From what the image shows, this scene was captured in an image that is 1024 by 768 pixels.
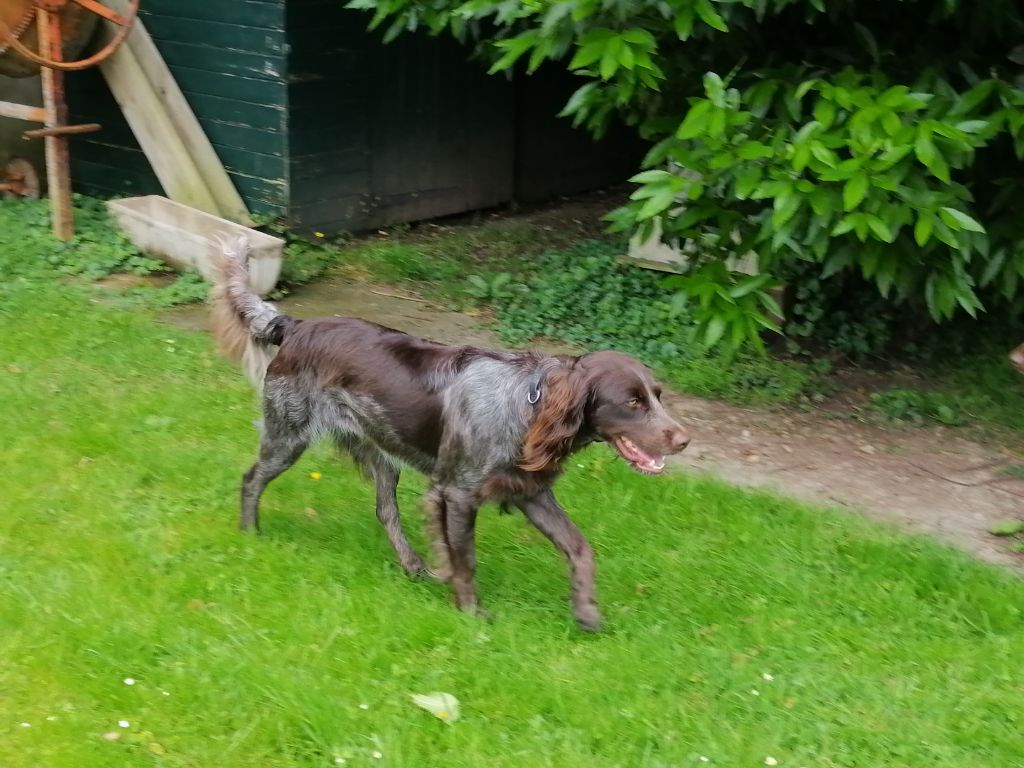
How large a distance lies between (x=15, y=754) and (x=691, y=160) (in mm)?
3400

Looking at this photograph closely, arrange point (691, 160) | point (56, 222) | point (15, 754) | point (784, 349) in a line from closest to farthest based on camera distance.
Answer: point (15, 754), point (691, 160), point (784, 349), point (56, 222)

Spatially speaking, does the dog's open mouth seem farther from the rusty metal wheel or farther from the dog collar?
the rusty metal wheel

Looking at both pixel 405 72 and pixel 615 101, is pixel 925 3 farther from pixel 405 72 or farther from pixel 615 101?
pixel 405 72

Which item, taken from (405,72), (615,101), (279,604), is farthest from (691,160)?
(405,72)

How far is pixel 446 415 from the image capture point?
14.1ft

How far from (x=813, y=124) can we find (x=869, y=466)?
85.6 inches

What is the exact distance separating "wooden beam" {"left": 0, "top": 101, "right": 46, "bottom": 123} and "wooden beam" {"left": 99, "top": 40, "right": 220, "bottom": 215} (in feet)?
2.16

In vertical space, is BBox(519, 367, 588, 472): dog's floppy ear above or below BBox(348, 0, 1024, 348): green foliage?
below

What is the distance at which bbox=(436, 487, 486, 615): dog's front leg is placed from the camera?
13.9ft

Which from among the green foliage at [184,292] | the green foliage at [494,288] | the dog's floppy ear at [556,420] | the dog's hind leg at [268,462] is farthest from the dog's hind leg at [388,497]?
the green foliage at [494,288]

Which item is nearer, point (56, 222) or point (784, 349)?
point (784, 349)

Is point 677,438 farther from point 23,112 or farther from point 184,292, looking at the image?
point 23,112

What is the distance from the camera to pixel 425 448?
4414mm

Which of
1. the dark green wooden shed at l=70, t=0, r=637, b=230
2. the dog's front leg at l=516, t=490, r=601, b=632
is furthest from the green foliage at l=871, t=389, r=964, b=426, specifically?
the dark green wooden shed at l=70, t=0, r=637, b=230
